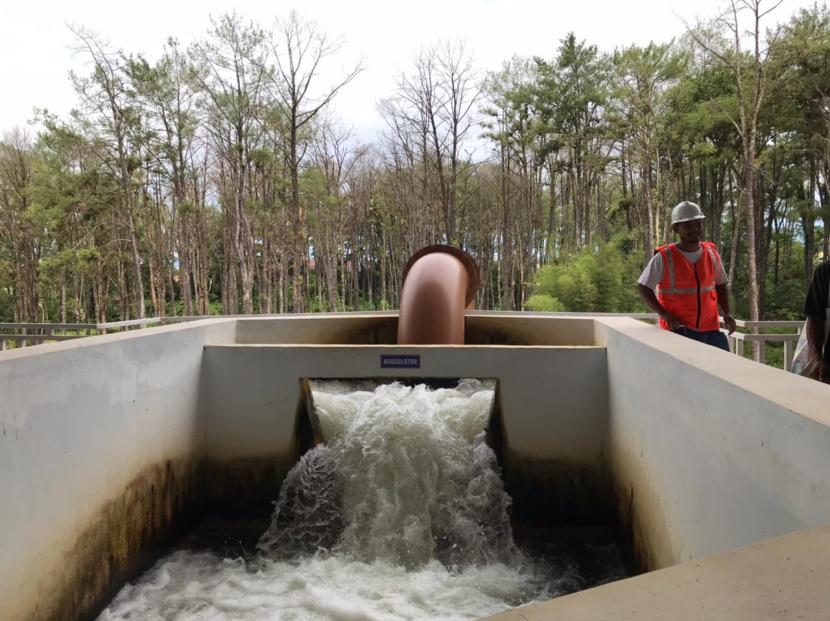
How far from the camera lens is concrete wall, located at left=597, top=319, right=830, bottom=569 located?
183 centimetres

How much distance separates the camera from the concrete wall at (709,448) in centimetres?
183

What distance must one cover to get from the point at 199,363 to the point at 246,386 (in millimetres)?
467

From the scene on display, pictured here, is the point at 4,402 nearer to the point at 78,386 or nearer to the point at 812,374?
the point at 78,386

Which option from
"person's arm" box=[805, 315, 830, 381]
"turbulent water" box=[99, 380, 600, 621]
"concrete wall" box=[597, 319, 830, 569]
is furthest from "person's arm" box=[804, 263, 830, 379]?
"turbulent water" box=[99, 380, 600, 621]

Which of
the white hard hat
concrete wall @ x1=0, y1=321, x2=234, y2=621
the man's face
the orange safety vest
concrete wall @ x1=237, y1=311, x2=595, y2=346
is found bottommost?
concrete wall @ x1=0, y1=321, x2=234, y2=621

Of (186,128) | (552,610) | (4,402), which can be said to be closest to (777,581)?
(552,610)

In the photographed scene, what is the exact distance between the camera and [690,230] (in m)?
4.02

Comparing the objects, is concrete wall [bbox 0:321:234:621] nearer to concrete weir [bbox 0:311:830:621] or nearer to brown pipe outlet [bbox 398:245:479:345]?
concrete weir [bbox 0:311:830:621]

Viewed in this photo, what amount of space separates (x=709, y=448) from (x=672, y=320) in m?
1.81

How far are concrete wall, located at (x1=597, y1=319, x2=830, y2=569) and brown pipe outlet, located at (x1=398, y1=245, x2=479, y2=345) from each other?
2148mm

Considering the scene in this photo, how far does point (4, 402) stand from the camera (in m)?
2.98

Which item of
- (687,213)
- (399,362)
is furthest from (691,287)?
(399,362)

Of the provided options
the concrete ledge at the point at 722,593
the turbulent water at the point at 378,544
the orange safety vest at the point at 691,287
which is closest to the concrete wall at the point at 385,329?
the turbulent water at the point at 378,544

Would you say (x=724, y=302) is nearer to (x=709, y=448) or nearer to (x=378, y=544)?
(x=709, y=448)
